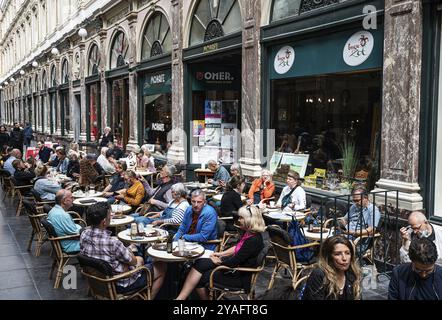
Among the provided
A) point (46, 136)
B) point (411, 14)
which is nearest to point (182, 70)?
Result: point (411, 14)

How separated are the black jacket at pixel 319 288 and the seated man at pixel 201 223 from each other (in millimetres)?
2460

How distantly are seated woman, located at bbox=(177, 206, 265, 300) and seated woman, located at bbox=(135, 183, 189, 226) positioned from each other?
1.79m

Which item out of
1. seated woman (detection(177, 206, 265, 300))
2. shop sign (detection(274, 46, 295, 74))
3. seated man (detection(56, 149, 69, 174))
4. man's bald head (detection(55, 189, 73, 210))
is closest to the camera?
seated woman (detection(177, 206, 265, 300))

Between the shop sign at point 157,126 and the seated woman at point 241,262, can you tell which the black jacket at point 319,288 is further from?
the shop sign at point 157,126

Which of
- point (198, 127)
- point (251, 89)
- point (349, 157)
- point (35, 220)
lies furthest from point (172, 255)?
point (198, 127)

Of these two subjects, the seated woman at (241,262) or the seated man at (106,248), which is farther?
the seated woman at (241,262)

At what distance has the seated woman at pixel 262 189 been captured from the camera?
8.79 metres

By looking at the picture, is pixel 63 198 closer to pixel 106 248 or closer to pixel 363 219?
pixel 106 248

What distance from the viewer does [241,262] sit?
16.7ft

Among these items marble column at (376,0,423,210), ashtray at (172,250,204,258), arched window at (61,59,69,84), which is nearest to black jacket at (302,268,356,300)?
ashtray at (172,250,204,258)

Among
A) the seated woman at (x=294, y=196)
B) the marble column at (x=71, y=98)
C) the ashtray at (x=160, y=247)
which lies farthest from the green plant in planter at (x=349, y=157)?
the marble column at (x=71, y=98)

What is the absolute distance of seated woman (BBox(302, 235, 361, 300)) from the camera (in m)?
3.57

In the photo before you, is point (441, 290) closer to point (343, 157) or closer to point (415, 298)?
point (415, 298)

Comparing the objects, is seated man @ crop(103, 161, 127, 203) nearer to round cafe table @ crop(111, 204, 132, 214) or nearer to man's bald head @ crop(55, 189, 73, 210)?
round cafe table @ crop(111, 204, 132, 214)
